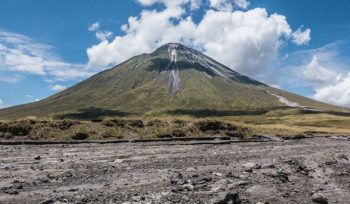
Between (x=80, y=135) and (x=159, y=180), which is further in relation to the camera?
(x=80, y=135)

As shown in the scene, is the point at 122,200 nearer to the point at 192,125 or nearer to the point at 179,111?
the point at 192,125

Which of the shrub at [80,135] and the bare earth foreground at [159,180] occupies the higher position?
the shrub at [80,135]

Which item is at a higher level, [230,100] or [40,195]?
[230,100]

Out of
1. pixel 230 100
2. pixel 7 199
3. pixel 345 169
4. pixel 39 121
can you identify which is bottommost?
pixel 345 169

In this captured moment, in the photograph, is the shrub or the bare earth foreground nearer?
the bare earth foreground

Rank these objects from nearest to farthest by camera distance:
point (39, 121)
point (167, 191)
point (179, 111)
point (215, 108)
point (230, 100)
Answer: point (167, 191) → point (39, 121) → point (179, 111) → point (215, 108) → point (230, 100)

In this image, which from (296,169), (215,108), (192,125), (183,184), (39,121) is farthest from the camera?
(215,108)

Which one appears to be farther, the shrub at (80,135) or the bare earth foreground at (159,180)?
the shrub at (80,135)

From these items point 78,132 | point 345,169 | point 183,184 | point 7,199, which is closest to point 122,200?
point 183,184

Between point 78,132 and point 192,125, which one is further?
point 192,125

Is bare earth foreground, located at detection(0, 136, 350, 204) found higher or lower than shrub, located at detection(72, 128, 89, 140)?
lower

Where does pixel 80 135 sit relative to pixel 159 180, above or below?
above

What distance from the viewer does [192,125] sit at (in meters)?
31.1

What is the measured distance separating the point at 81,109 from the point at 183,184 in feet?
557
